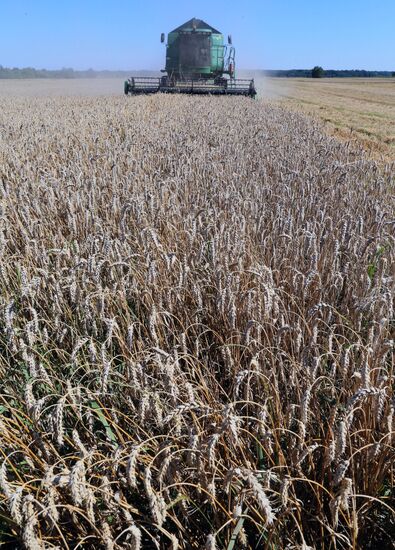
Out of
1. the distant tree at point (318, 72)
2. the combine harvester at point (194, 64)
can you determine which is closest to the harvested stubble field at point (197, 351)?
A: the combine harvester at point (194, 64)

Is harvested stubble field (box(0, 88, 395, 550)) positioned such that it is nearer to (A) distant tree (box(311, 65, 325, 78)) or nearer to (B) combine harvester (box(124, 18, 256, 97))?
(B) combine harvester (box(124, 18, 256, 97))

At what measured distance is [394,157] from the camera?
31.2ft

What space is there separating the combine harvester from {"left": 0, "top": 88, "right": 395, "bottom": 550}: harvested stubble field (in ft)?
43.3

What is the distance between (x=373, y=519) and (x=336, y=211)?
2.90 metres

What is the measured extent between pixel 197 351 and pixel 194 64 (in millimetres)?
20909

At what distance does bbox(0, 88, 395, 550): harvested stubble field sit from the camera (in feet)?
4.57

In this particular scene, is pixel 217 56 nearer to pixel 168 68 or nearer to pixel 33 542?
pixel 168 68

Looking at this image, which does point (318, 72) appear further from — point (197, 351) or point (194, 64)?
point (197, 351)

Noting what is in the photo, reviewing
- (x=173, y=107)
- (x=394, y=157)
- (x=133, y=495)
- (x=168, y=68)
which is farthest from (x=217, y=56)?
(x=133, y=495)

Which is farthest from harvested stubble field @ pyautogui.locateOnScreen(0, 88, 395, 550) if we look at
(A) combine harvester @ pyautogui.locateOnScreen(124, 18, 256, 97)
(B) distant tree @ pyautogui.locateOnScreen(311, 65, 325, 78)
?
(B) distant tree @ pyautogui.locateOnScreen(311, 65, 325, 78)

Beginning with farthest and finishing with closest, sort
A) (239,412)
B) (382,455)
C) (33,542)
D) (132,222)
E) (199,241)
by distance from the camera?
(132,222) → (199,241) → (239,412) → (382,455) → (33,542)

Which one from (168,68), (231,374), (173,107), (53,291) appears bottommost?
(231,374)

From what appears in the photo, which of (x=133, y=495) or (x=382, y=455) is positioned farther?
(x=133, y=495)

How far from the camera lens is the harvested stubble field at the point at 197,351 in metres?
1.39
